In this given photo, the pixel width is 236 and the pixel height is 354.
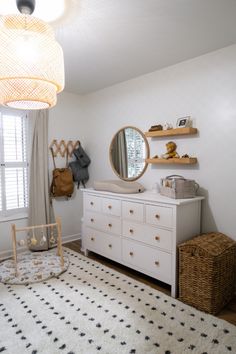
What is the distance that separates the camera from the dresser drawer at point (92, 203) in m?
3.22

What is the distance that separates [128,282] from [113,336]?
83 centimetres

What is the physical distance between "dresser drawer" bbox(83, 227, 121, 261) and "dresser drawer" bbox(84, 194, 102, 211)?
12.3 inches

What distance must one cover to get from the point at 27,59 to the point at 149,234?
1.99m

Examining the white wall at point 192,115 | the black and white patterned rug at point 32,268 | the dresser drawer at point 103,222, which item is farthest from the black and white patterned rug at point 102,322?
the white wall at point 192,115

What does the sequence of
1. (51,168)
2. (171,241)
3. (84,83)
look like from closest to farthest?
(171,241) → (84,83) → (51,168)

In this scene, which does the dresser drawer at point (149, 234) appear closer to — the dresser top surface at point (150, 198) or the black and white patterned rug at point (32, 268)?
the dresser top surface at point (150, 198)

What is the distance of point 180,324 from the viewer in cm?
198

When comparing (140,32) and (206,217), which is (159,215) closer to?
(206,217)

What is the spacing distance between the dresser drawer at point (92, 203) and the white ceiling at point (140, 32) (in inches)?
64.9

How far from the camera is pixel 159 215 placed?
2488 mm

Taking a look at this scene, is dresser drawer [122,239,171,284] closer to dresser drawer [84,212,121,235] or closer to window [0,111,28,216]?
dresser drawer [84,212,121,235]

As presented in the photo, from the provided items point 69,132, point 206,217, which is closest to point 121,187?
point 206,217

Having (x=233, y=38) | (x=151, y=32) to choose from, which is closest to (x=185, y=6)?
(x=151, y=32)

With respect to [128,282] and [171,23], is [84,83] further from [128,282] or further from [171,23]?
[128,282]
